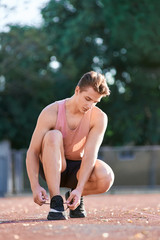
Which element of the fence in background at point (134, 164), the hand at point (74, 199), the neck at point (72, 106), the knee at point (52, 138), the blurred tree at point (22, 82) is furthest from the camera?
the blurred tree at point (22, 82)

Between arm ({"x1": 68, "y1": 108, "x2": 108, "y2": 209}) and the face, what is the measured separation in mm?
287

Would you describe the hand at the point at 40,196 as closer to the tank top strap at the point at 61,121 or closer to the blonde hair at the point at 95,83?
the tank top strap at the point at 61,121

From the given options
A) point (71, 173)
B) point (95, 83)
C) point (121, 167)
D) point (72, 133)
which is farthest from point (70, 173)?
point (121, 167)

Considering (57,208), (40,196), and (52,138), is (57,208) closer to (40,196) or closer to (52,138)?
(40,196)

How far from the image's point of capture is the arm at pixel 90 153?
18.9 ft

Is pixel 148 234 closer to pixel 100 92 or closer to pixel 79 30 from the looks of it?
pixel 100 92

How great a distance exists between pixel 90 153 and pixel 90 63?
2154 cm

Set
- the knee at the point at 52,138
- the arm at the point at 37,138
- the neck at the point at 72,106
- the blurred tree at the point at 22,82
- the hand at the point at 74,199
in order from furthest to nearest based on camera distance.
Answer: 1. the blurred tree at the point at 22,82
2. the neck at the point at 72,106
3. the arm at the point at 37,138
4. the knee at the point at 52,138
5. the hand at the point at 74,199

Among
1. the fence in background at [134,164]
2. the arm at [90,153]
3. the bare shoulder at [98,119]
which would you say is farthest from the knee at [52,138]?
the fence in background at [134,164]

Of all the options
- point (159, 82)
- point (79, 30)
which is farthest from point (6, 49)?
point (159, 82)

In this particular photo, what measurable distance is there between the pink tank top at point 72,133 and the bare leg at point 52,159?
215mm

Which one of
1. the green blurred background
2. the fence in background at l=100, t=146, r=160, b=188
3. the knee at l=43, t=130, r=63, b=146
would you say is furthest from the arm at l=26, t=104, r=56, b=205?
the green blurred background

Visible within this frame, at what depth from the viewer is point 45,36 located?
25.3 m

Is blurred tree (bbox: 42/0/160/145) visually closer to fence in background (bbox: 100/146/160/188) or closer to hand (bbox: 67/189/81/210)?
fence in background (bbox: 100/146/160/188)
